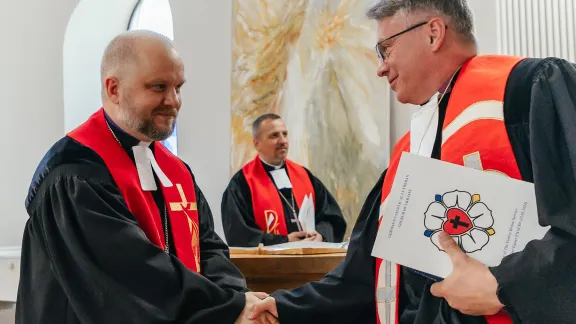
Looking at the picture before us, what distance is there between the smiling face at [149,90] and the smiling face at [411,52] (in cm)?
106

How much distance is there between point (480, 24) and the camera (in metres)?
5.46

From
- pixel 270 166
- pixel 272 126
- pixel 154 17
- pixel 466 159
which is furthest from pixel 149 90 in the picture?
pixel 154 17

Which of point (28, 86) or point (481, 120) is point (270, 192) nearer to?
point (28, 86)

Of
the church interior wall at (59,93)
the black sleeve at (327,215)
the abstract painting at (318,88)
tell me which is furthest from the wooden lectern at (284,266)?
the church interior wall at (59,93)

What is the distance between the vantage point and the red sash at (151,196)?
9.77 ft

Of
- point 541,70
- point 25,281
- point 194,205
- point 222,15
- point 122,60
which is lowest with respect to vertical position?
point 25,281

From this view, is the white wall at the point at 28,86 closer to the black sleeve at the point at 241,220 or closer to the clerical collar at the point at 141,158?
the black sleeve at the point at 241,220

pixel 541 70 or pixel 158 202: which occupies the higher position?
pixel 541 70

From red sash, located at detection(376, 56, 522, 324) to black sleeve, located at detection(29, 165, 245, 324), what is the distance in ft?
3.78

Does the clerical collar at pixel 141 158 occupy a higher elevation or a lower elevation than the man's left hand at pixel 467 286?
higher

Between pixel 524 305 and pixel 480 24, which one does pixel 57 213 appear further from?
pixel 480 24

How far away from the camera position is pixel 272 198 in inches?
252

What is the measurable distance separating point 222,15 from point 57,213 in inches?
221

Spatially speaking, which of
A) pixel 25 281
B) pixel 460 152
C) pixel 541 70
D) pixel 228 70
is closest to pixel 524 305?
pixel 460 152
